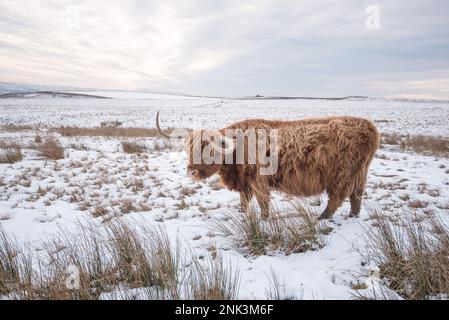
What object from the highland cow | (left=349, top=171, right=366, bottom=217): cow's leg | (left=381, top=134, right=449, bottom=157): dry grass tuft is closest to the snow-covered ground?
(left=381, top=134, right=449, bottom=157): dry grass tuft

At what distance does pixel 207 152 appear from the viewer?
4.33 metres

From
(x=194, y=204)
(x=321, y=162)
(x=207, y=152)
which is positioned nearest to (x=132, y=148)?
(x=194, y=204)

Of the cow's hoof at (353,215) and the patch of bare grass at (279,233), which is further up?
the patch of bare grass at (279,233)

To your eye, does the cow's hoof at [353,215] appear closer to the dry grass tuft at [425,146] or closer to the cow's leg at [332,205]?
the cow's leg at [332,205]

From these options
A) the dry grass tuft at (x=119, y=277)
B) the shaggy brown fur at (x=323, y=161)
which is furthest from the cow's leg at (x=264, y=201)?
the dry grass tuft at (x=119, y=277)

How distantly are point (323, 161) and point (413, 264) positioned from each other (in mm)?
1694

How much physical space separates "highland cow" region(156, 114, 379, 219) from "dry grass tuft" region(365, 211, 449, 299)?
1.07 meters

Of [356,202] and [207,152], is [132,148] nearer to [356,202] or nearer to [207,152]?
[207,152]

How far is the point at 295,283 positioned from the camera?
2.37 metres

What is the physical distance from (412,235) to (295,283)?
1155mm

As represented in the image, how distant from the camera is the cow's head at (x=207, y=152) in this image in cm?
426

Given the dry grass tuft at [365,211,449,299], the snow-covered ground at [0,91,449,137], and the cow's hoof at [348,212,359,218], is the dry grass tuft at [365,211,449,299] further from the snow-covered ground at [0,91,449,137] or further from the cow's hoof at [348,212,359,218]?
the snow-covered ground at [0,91,449,137]
